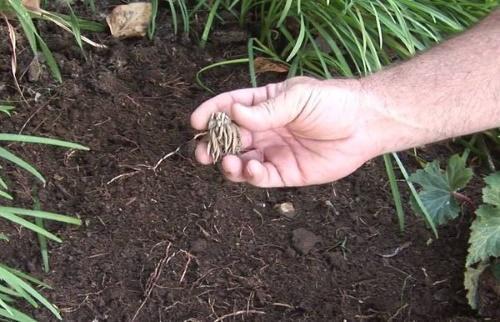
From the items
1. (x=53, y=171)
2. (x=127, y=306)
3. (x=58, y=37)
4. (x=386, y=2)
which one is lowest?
(x=127, y=306)

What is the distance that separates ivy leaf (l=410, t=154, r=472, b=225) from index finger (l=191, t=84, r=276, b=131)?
0.61 metres

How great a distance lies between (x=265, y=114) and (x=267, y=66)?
87cm

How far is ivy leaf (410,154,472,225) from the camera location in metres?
2.44

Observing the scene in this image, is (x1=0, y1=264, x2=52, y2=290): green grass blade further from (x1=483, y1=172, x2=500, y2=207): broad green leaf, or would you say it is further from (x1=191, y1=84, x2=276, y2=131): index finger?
(x1=483, y1=172, x2=500, y2=207): broad green leaf

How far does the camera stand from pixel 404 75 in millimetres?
2184

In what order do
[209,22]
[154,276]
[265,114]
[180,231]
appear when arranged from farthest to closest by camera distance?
[209,22]
[180,231]
[154,276]
[265,114]

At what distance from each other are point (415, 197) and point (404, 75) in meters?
0.45

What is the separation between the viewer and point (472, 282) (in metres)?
2.42

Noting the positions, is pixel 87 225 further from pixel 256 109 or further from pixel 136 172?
pixel 256 109

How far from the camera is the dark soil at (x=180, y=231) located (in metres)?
2.30

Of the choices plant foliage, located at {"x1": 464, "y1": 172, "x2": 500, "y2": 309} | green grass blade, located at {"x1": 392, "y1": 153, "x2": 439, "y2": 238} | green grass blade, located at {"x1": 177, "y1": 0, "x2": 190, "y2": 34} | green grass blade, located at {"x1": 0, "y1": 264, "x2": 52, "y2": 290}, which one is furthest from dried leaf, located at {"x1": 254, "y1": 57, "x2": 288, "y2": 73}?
green grass blade, located at {"x1": 0, "y1": 264, "x2": 52, "y2": 290}

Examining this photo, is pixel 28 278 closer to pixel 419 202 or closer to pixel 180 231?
pixel 180 231

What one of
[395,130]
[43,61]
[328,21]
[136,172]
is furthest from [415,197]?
[43,61]

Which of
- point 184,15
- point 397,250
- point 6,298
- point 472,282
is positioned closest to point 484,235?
point 472,282
